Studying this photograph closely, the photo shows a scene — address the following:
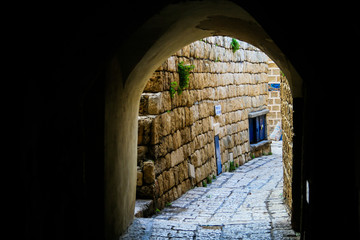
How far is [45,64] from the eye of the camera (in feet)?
8.25

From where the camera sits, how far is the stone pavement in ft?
15.8

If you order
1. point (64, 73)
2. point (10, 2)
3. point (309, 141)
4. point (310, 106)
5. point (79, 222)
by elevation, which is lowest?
point (79, 222)

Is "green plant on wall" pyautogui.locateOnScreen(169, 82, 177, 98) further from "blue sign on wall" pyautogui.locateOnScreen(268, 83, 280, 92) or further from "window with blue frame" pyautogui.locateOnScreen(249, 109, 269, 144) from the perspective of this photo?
"blue sign on wall" pyautogui.locateOnScreen(268, 83, 280, 92)

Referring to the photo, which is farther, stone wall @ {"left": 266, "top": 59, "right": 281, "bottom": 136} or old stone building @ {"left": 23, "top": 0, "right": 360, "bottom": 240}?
stone wall @ {"left": 266, "top": 59, "right": 281, "bottom": 136}

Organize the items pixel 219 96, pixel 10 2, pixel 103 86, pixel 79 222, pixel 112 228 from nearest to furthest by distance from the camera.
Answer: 1. pixel 10 2
2. pixel 79 222
3. pixel 103 86
4. pixel 112 228
5. pixel 219 96

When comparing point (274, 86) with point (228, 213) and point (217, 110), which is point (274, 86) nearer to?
point (217, 110)

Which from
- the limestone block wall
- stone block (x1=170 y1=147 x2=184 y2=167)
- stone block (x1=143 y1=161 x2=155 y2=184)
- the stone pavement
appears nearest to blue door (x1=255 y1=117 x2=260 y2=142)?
the limestone block wall

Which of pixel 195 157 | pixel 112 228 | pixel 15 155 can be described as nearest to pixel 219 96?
pixel 195 157

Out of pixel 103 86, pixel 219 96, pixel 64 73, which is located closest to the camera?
pixel 64 73

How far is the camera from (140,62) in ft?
14.4

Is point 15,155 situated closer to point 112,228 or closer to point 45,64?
point 45,64

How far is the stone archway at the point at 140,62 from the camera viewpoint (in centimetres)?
385

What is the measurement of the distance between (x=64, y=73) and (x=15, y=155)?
589 millimetres

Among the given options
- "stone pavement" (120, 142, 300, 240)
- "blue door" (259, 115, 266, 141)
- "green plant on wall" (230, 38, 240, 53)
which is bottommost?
"stone pavement" (120, 142, 300, 240)
